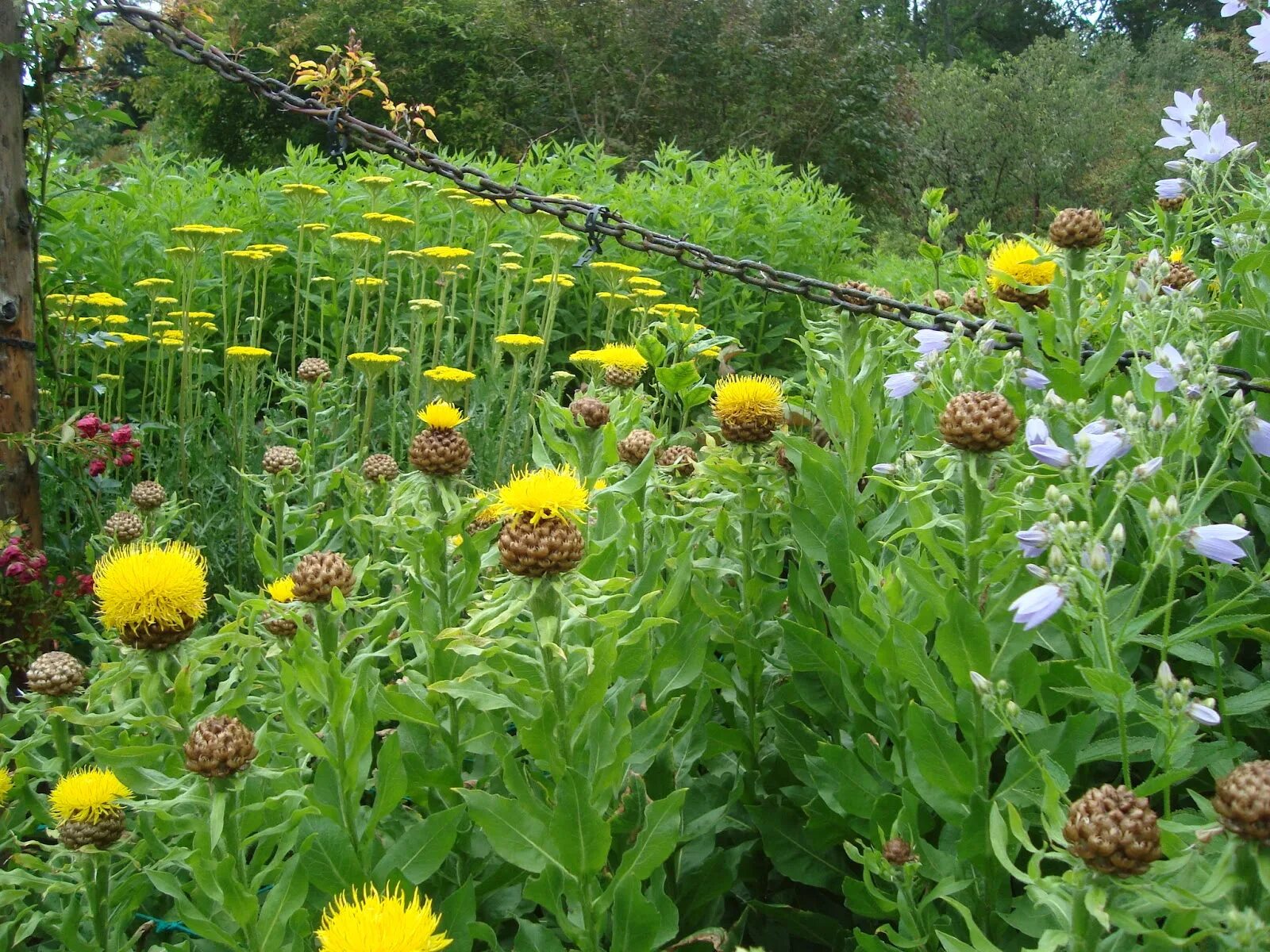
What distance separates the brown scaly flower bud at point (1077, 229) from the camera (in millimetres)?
1838

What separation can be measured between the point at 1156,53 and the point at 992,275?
27644mm

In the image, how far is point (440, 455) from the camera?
5.52 feet

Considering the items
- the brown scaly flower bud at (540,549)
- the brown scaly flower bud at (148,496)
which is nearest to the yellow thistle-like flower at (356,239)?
the brown scaly flower bud at (148,496)

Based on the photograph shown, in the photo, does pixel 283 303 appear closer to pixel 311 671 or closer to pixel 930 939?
A: pixel 311 671

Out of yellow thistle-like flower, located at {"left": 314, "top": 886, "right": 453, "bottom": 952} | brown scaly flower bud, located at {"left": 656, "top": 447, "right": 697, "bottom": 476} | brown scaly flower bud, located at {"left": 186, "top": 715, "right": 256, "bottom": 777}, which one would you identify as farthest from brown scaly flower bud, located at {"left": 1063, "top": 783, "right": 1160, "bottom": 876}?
brown scaly flower bud, located at {"left": 656, "top": 447, "right": 697, "bottom": 476}

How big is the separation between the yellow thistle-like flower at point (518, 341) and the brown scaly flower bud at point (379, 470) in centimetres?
106

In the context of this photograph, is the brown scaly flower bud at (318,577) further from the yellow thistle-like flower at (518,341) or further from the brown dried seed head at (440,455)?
the yellow thistle-like flower at (518,341)

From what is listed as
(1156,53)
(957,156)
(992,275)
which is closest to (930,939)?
(992,275)

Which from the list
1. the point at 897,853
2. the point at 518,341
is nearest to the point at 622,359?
the point at 897,853

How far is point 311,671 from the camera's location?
1.45 meters

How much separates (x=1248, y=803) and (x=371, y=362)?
9.25 ft

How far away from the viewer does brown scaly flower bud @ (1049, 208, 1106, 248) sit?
6.03ft

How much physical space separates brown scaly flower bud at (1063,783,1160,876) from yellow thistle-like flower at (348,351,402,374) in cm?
264

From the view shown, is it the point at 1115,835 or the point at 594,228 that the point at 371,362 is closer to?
the point at 594,228
